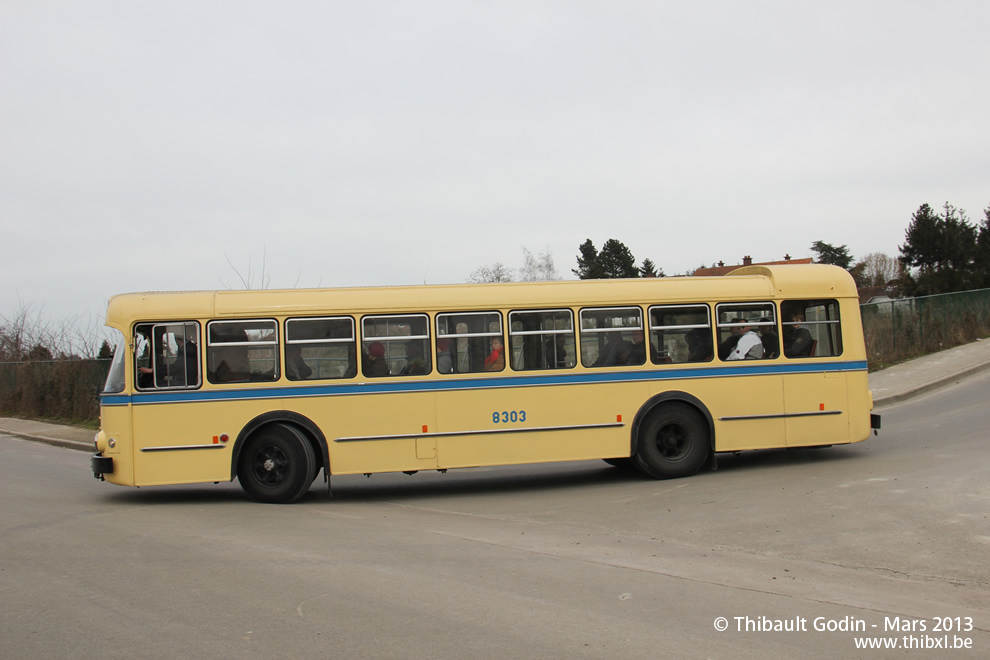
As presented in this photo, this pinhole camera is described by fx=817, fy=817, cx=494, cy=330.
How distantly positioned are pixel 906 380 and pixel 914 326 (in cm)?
493

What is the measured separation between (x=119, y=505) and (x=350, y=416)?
3.15m

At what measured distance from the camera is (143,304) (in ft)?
34.1

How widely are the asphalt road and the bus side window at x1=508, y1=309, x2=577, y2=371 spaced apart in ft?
5.73

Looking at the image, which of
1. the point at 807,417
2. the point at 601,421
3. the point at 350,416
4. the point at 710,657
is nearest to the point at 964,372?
the point at 807,417

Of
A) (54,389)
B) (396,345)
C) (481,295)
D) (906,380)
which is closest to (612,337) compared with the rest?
(481,295)

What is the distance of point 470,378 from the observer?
35.0ft

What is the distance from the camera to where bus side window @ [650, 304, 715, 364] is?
11.1 metres

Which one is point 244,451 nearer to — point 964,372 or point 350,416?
point 350,416

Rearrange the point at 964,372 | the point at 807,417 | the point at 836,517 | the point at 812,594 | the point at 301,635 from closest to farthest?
the point at 301,635
the point at 812,594
the point at 836,517
the point at 807,417
the point at 964,372

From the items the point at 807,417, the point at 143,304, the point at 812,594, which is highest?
the point at 143,304

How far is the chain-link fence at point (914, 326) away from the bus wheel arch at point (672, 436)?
13.7 metres

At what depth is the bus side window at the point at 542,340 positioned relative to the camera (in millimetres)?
10797

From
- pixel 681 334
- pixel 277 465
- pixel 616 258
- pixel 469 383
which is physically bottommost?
pixel 277 465

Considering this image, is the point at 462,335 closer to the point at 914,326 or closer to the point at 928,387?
the point at 928,387
